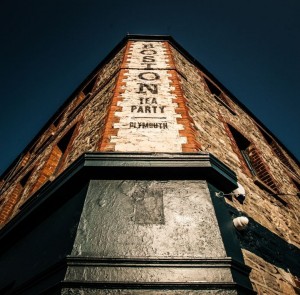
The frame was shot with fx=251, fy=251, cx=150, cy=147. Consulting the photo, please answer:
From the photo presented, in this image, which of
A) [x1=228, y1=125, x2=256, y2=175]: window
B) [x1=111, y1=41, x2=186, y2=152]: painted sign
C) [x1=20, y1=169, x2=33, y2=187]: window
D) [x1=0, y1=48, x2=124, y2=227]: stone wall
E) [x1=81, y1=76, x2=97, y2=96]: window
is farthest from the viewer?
[x1=81, y1=76, x2=97, y2=96]: window

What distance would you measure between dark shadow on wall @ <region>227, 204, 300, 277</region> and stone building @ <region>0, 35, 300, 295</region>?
0.02m

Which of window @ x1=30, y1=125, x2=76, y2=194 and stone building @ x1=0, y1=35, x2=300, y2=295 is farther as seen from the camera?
window @ x1=30, y1=125, x2=76, y2=194

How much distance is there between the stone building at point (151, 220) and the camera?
229 centimetres

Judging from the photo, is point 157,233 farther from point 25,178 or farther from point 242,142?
point 25,178

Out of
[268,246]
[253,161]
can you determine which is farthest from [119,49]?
[268,246]

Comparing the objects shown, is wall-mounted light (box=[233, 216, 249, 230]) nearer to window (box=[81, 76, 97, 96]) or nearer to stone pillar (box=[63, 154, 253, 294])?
stone pillar (box=[63, 154, 253, 294])

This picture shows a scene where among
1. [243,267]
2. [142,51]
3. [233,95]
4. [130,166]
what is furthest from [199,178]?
[233,95]

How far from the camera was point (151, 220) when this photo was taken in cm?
267

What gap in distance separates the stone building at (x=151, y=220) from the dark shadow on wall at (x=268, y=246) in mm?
21

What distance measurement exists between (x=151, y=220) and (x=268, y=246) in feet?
7.02

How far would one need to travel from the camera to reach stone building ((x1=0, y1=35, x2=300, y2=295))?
7.52 feet

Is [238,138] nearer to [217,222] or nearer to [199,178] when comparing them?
[199,178]

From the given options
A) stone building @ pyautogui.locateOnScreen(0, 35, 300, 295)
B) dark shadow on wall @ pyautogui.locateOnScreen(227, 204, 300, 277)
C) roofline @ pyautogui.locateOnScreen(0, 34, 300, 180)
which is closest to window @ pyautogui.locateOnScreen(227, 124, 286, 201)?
stone building @ pyautogui.locateOnScreen(0, 35, 300, 295)

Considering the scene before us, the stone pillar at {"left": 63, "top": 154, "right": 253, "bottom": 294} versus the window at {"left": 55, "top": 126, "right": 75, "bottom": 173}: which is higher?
the window at {"left": 55, "top": 126, "right": 75, "bottom": 173}
